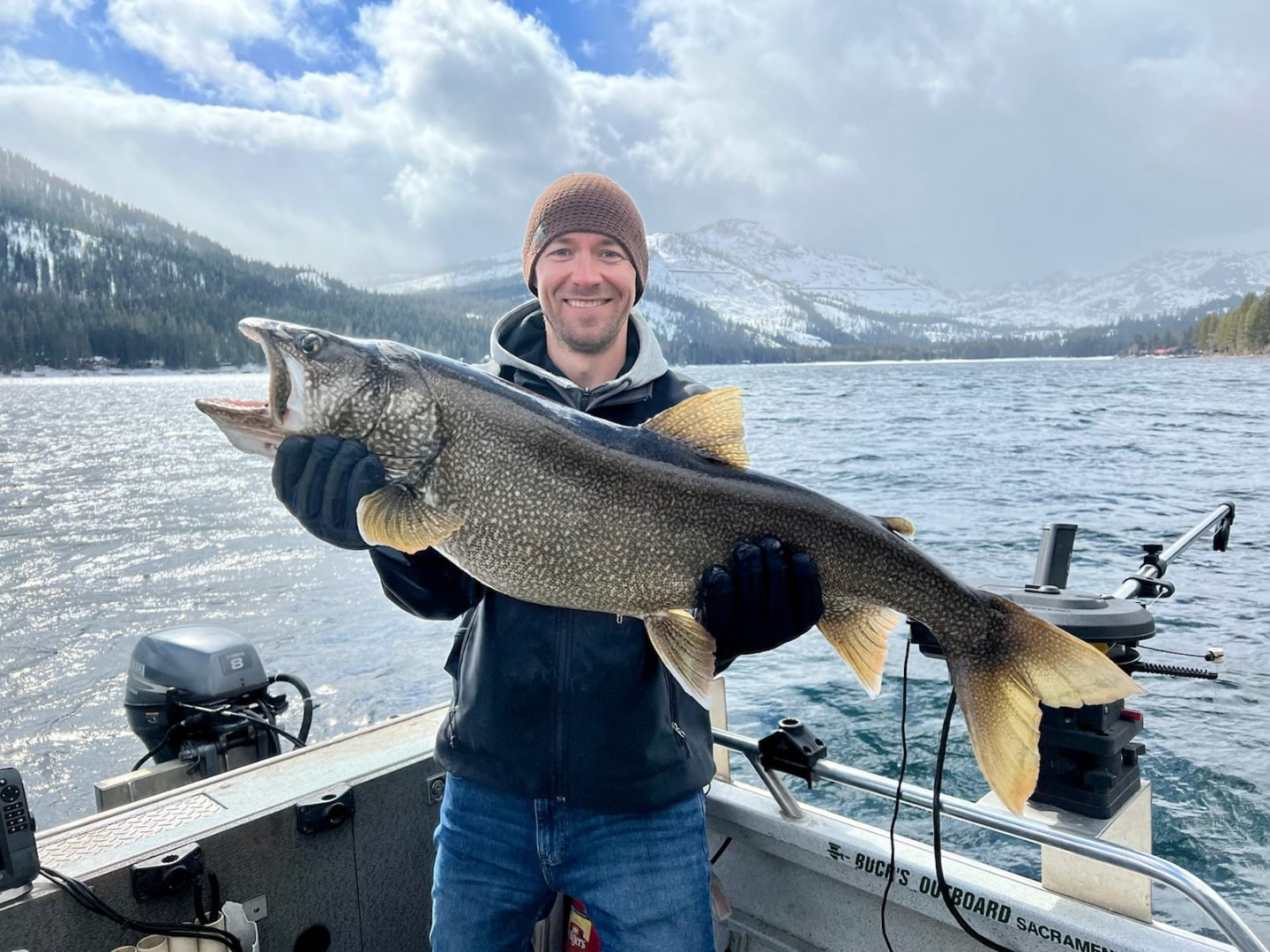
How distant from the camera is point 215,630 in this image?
212 inches

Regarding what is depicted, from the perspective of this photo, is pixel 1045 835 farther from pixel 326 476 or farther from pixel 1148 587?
pixel 326 476

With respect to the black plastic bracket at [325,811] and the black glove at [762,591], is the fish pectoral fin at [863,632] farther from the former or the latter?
the black plastic bracket at [325,811]

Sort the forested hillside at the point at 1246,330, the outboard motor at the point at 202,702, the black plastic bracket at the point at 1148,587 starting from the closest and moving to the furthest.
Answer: the black plastic bracket at the point at 1148,587, the outboard motor at the point at 202,702, the forested hillside at the point at 1246,330

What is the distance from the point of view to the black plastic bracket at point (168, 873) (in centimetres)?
290

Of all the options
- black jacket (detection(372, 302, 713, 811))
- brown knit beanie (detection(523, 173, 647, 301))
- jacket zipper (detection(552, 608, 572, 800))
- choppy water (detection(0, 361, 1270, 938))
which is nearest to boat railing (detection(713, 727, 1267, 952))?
black jacket (detection(372, 302, 713, 811))

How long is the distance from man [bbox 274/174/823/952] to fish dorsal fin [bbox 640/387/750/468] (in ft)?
1.11

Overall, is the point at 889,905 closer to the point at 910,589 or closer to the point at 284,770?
the point at 910,589

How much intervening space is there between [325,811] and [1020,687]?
2.73m

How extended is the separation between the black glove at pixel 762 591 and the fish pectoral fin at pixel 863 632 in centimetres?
17

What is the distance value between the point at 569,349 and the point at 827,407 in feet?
184

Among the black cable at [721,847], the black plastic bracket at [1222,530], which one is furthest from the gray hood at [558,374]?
the black plastic bracket at [1222,530]

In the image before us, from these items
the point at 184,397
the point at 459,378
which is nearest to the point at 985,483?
the point at 459,378

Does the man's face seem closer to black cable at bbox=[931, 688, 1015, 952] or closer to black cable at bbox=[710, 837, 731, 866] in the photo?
black cable at bbox=[931, 688, 1015, 952]

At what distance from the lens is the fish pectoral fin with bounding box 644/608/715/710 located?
9.31 feet
